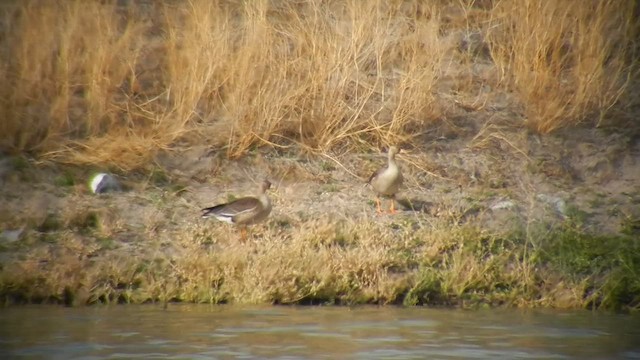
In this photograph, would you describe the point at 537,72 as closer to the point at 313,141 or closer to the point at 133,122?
the point at 313,141

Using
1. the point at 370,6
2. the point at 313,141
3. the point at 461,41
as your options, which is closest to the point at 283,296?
the point at 313,141

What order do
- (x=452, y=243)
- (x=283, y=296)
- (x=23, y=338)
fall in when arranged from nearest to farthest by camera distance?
(x=23, y=338) < (x=283, y=296) < (x=452, y=243)

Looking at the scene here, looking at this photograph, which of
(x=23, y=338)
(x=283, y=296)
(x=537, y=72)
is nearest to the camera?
(x=23, y=338)

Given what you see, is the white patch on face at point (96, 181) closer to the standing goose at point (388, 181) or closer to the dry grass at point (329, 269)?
the dry grass at point (329, 269)

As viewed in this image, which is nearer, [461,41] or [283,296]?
[283,296]

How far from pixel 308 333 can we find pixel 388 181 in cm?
321

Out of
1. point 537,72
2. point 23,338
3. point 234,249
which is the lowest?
point 23,338

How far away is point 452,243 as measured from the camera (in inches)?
459

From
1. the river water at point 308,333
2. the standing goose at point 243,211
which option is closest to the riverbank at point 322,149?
the standing goose at point 243,211

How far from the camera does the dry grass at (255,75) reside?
13.4 meters

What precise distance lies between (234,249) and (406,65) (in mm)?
4307

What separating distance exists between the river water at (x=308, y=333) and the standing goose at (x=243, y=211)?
4.48 feet

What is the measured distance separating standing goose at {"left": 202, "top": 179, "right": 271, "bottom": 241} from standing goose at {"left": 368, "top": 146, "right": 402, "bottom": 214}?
1.27 metres

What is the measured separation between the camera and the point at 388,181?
12578 millimetres
